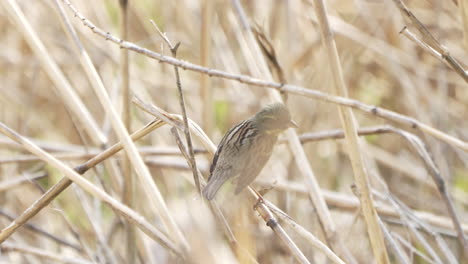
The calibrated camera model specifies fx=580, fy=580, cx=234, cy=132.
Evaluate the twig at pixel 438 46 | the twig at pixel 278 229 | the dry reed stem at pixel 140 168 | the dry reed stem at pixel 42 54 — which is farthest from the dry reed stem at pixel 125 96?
the twig at pixel 438 46

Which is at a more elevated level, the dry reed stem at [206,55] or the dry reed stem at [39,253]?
the dry reed stem at [206,55]

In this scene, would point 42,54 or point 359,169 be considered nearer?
point 359,169

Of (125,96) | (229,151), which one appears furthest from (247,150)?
(125,96)

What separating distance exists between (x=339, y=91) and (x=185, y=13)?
1.85 m

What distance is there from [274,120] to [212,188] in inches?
9.8

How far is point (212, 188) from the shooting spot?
1.46 m

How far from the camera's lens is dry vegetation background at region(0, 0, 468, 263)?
250 centimetres

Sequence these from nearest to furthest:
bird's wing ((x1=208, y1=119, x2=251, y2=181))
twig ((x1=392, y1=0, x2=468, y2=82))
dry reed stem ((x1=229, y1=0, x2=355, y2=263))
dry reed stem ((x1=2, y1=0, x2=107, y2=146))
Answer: twig ((x1=392, y1=0, x2=468, y2=82)), bird's wing ((x1=208, y1=119, x2=251, y2=181)), dry reed stem ((x1=2, y1=0, x2=107, y2=146)), dry reed stem ((x1=229, y1=0, x2=355, y2=263))

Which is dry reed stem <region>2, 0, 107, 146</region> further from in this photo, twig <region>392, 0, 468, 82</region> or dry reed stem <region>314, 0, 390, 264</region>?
twig <region>392, 0, 468, 82</region>

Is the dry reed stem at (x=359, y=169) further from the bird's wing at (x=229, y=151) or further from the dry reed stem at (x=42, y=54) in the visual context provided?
the dry reed stem at (x=42, y=54)

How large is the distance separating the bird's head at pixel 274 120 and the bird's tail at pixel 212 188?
19 cm

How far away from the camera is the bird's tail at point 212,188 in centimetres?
143

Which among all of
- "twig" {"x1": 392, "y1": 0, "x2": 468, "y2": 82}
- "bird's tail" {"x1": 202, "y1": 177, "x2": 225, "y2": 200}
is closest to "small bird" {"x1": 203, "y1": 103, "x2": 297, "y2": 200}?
"bird's tail" {"x1": 202, "y1": 177, "x2": 225, "y2": 200}

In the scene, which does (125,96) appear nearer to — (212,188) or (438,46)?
(212,188)
